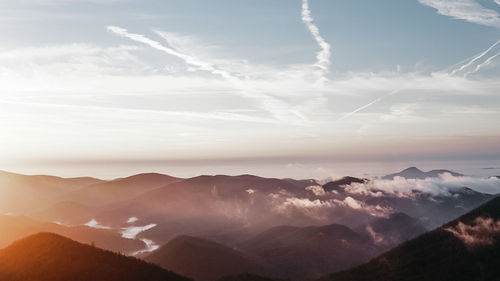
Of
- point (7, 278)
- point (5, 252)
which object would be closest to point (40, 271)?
point (7, 278)

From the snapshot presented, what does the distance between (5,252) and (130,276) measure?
58.1m

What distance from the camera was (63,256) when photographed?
198750mm

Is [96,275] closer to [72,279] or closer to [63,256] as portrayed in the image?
[72,279]

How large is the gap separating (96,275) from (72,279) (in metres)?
10.8

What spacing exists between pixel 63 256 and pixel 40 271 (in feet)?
57.3

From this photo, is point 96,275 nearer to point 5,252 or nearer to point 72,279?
point 72,279

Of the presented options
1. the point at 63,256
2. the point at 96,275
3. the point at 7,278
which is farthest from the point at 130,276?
the point at 7,278

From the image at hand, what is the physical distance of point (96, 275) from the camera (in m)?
187

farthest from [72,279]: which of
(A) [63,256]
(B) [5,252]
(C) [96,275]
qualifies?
(B) [5,252]

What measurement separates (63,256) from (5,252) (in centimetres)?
2651

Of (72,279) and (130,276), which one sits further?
(130,276)

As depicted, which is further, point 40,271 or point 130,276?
point 130,276

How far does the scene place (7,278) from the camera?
17175 centimetres

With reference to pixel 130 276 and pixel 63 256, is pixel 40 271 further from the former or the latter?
pixel 130 276
